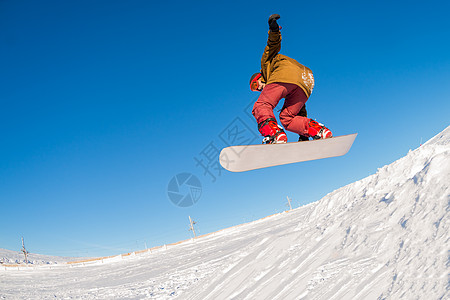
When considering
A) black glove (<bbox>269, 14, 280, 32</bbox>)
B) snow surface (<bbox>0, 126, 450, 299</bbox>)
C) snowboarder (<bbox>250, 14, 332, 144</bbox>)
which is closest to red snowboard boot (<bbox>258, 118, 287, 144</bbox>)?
snowboarder (<bbox>250, 14, 332, 144</bbox>)

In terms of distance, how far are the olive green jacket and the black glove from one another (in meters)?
0.20

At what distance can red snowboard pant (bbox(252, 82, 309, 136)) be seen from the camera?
10.6 feet

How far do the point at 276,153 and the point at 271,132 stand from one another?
39 cm

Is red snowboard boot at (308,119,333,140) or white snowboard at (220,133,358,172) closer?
white snowboard at (220,133,358,172)

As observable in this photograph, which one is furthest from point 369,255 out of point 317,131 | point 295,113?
point 295,113

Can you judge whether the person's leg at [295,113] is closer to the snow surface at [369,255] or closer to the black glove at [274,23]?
the black glove at [274,23]

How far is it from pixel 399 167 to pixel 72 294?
11.5 m

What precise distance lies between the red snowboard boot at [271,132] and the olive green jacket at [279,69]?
51cm

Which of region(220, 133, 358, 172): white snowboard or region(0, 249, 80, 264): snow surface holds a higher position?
region(0, 249, 80, 264): snow surface

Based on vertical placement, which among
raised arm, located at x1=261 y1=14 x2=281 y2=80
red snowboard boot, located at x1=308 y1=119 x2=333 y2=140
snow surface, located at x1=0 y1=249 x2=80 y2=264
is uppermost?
snow surface, located at x1=0 y1=249 x2=80 y2=264

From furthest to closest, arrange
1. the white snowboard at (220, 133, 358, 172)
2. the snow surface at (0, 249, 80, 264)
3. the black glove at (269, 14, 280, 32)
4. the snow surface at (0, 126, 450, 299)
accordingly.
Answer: the snow surface at (0, 249, 80, 264) < the white snowboard at (220, 133, 358, 172) < the snow surface at (0, 126, 450, 299) < the black glove at (269, 14, 280, 32)

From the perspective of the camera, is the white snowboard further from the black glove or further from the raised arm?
the black glove

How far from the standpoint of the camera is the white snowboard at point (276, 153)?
3.33m

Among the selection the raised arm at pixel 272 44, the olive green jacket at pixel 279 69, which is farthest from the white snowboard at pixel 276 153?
the raised arm at pixel 272 44
